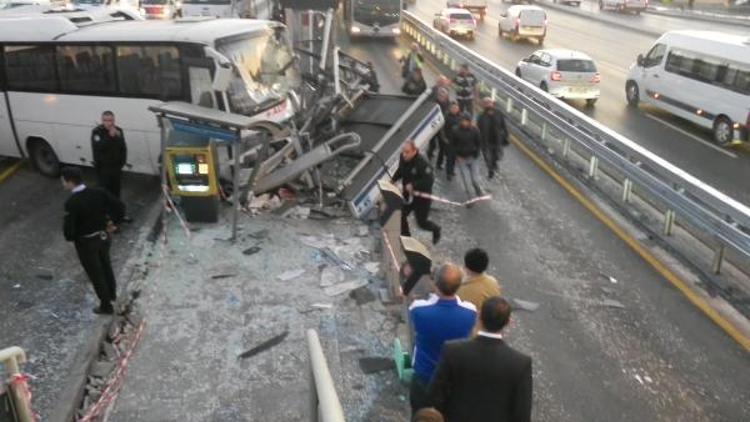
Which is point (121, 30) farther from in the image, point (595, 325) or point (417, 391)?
point (417, 391)

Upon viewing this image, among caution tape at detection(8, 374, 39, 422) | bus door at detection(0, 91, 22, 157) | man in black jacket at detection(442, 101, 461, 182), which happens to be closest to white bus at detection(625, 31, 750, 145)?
man in black jacket at detection(442, 101, 461, 182)

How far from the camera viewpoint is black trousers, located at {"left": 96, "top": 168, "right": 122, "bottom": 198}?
11422mm

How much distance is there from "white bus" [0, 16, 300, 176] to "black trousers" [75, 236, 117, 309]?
4253 millimetres

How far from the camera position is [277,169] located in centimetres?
1241

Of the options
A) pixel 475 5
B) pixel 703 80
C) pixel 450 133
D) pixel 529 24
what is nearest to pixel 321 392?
pixel 450 133

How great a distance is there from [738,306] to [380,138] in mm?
6824

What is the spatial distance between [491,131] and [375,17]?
72.8 ft

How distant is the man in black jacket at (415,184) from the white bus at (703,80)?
10.4 metres

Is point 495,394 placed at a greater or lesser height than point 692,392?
greater

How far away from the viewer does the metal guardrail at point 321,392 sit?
10.6 feet

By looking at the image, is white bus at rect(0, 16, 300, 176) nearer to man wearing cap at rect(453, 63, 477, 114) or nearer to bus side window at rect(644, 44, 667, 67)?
man wearing cap at rect(453, 63, 477, 114)

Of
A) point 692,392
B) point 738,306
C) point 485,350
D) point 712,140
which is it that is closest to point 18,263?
point 485,350

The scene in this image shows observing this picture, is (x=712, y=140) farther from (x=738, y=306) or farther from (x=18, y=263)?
(x=18, y=263)

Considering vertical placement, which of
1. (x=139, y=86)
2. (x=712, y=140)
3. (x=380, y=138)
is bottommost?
(x=712, y=140)
